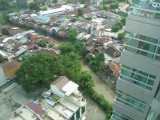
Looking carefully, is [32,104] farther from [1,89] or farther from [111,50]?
[111,50]

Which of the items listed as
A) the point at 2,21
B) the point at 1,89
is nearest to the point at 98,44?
the point at 1,89

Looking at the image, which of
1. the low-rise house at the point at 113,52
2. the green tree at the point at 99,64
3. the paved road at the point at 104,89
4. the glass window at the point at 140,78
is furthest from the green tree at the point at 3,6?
the glass window at the point at 140,78

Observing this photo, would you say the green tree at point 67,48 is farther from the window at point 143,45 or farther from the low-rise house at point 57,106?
the window at point 143,45

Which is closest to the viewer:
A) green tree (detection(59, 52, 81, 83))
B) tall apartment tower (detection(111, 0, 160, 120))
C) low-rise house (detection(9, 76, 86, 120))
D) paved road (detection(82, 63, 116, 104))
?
tall apartment tower (detection(111, 0, 160, 120))

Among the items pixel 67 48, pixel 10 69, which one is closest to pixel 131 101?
pixel 10 69

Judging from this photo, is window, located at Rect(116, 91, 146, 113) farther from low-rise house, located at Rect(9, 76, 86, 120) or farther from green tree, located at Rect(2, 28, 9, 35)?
green tree, located at Rect(2, 28, 9, 35)

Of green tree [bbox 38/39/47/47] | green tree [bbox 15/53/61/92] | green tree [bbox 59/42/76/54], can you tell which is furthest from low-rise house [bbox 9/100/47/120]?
green tree [bbox 38/39/47/47]

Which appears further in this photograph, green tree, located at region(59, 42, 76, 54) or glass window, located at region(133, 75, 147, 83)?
green tree, located at region(59, 42, 76, 54)
